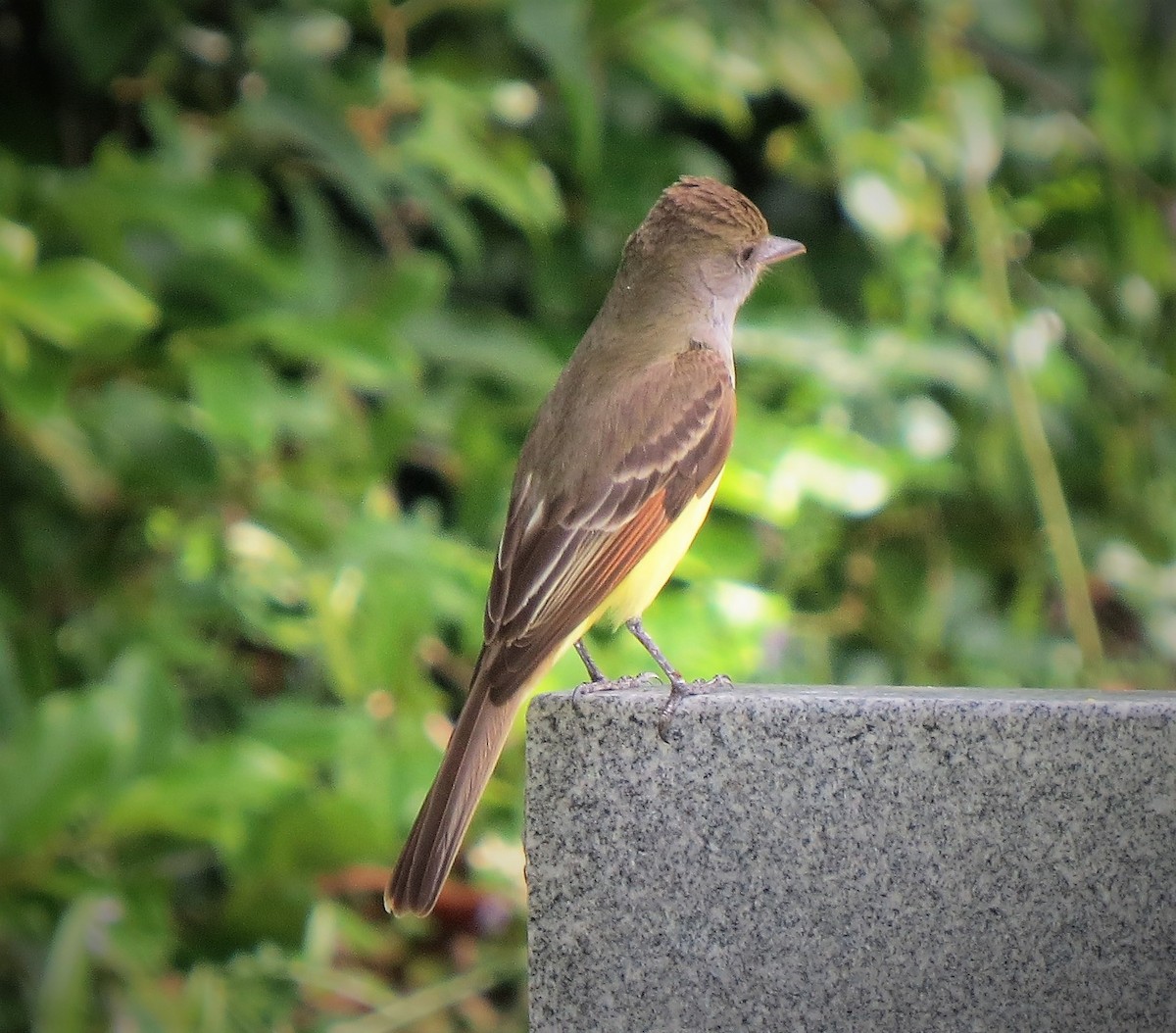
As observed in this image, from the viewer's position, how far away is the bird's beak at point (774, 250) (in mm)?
4059

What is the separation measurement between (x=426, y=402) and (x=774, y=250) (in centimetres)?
100

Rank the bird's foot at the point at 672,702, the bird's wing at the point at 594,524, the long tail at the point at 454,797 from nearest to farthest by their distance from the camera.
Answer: the bird's foot at the point at 672,702 → the long tail at the point at 454,797 → the bird's wing at the point at 594,524

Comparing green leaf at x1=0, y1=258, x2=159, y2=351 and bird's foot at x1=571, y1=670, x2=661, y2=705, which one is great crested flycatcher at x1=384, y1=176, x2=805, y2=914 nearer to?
bird's foot at x1=571, y1=670, x2=661, y2=705

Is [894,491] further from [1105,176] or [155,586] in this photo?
[155,586]

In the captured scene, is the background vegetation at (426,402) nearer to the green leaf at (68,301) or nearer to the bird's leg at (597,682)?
the green leaf at (68,301)

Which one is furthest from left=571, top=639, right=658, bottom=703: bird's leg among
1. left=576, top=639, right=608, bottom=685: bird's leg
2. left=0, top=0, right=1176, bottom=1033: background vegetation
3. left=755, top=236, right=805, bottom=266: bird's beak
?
left=755, top=236, right=805, bottom=266: bird's beak

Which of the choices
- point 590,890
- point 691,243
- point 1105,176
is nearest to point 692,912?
point 590,890

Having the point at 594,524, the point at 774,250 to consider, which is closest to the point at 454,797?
the point at 594,524

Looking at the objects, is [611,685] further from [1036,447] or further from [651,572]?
[1036,447]

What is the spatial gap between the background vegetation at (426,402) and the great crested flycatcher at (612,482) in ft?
1.54

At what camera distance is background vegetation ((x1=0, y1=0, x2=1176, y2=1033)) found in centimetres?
359

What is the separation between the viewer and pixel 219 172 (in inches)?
173

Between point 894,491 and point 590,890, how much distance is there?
2913mm

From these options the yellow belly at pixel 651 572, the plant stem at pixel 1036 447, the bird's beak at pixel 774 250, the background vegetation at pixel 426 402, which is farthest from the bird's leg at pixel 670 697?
the plant stem at pixel 1036 447
